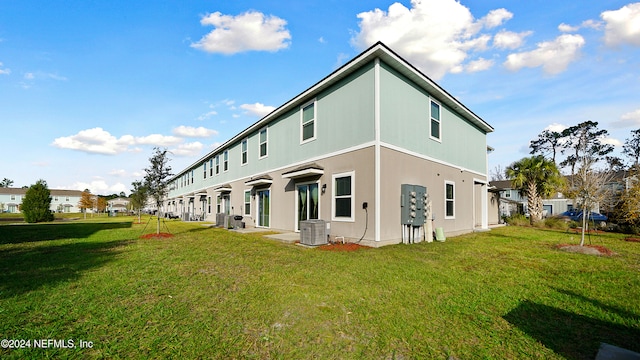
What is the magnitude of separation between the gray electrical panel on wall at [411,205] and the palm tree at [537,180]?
15.4 meters

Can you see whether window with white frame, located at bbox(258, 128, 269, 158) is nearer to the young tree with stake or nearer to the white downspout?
the young tree with stake

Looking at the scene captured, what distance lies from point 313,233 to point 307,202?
2.69 m

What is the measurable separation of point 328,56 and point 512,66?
32.1 feet

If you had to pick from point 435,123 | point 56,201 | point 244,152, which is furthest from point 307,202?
point 56,201

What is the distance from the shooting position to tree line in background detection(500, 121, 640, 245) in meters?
10.0

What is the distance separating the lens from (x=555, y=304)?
3930 mm

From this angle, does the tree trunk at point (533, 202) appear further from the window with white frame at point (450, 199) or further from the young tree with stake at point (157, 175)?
the young tree with stake at point (157, 175)

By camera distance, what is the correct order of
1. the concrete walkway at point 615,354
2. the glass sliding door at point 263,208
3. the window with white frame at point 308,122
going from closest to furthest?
the concrete walkway at point 615,354 → the window with white frame at point 308,122 → the glass sliding door at point 263,208

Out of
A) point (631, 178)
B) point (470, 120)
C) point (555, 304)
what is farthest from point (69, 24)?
point (631, 178)

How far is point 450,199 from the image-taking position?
42.7 ft

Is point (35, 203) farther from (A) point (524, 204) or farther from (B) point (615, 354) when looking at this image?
(A) point (524, 204)

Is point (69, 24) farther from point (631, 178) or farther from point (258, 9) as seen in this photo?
point (631, 178)

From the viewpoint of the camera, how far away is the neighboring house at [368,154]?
9062mm

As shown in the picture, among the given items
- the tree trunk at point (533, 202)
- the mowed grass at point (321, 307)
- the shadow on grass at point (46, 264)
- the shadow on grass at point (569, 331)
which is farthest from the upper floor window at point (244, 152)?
the tree trunk at point (533, 202)
